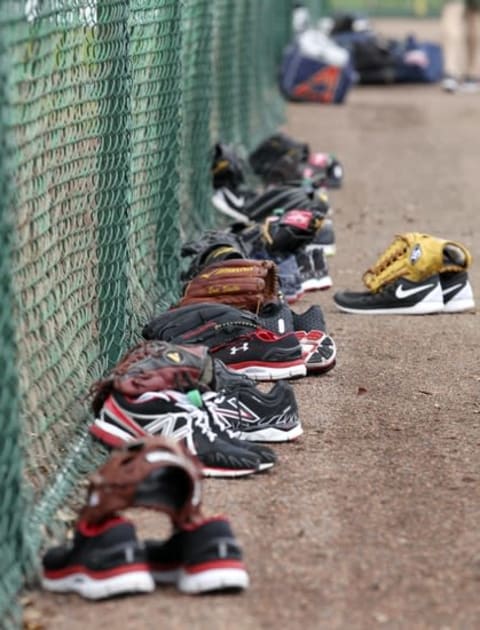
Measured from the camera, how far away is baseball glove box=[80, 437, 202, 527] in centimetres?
383

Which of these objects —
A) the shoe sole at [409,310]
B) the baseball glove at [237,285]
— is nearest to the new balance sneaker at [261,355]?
the baseball glove at [237,285]

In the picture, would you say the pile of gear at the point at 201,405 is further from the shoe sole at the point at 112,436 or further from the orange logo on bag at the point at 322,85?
the orange logo on bag at the point at 322,85

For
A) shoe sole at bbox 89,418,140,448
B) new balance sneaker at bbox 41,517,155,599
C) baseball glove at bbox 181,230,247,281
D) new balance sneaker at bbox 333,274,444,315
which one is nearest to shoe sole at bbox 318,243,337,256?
new balance sneaker at bbox 333,274,444,315

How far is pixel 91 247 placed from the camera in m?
5.64

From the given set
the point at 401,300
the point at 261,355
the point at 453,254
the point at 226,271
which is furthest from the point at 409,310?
the point at 261,355

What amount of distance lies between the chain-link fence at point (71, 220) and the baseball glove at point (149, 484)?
0.79ft

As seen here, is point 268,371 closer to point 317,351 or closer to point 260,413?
point 317,351

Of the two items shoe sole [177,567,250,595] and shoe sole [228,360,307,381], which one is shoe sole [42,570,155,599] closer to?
shoe sole [177,567,250,595]

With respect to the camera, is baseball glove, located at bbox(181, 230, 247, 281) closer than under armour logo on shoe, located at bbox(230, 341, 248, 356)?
No

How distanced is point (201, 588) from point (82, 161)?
207cm

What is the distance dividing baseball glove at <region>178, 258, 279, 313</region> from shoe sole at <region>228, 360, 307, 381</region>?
0.36 meters

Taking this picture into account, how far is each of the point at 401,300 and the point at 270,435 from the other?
2.38m

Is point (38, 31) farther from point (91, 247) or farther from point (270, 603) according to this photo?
point (270, 603)

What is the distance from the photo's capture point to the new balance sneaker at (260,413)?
509cm
